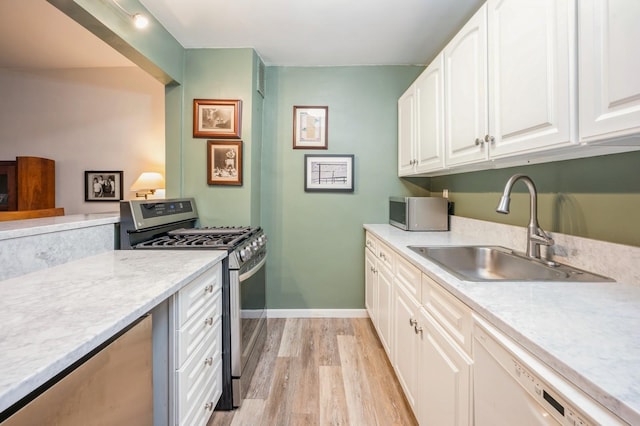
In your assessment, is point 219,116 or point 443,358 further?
point 219,116

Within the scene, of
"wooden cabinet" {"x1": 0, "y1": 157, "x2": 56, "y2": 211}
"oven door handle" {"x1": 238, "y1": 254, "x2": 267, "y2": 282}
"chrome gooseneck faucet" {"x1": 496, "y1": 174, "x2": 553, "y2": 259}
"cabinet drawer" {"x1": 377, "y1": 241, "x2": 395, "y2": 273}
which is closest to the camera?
"chrome gooseneck faucet" {"x1": 496, "y1": 174, "x2": 553, "y2": 259}

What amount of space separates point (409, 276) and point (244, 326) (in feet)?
3.33

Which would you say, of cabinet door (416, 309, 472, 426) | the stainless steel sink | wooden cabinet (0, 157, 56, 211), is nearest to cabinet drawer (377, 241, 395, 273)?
the stainless steel sink

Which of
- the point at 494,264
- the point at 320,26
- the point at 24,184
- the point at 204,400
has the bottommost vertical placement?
the point at 204,400

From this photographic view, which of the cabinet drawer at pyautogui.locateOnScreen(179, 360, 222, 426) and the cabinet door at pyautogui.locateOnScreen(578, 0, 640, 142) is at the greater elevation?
the cabinet door at pyautogui.locateOnScreen(578, 0, 640, 142)

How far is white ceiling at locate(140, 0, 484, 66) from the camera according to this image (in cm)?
196

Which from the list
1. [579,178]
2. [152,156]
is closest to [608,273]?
[579,178]

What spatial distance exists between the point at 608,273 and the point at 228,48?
9.38ft

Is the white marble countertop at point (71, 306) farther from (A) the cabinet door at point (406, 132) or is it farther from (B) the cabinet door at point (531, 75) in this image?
(A) the cabinet door at point (406, 132)

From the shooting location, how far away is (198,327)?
1.34 m

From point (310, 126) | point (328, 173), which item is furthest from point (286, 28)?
point (328, 173)

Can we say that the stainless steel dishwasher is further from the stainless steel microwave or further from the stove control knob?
the stainless steel microwave

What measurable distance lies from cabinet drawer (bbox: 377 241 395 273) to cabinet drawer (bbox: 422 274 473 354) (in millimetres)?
534

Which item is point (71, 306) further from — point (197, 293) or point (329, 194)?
point (329, 194)
